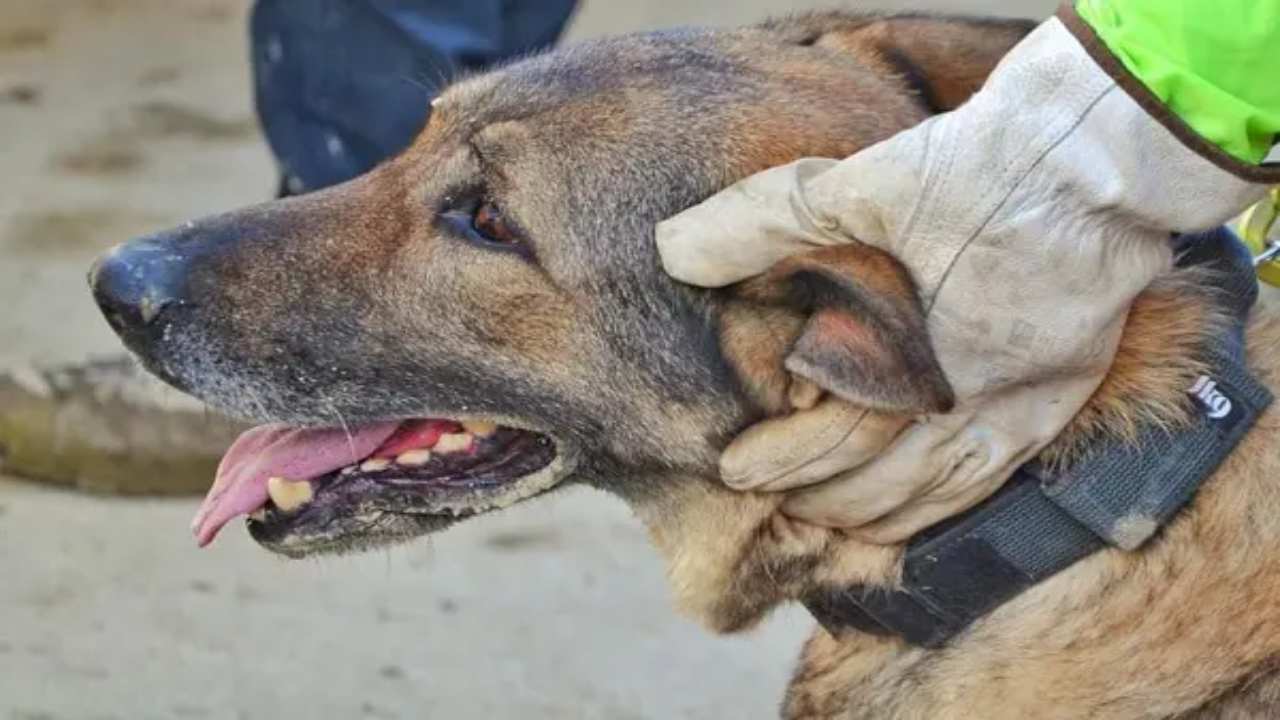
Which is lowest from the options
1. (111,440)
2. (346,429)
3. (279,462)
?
(111,440)

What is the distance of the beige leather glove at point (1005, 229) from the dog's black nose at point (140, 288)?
77 cm

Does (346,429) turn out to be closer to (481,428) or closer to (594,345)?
(481,428)

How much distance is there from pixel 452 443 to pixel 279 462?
263 mm

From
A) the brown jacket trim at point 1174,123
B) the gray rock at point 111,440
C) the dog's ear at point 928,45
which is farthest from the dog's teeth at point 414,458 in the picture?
the gray rock at point 111,440

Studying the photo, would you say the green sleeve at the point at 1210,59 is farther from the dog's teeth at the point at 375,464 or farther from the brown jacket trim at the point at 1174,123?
the dog's teeth at the point at 375,464

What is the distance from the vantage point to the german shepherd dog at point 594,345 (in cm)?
257

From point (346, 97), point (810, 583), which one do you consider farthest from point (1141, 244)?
point (346, 97)

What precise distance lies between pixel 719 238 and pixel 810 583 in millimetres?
490

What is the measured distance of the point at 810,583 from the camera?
106 inches

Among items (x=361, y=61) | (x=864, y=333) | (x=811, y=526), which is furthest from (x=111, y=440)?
(x=864, y=333)

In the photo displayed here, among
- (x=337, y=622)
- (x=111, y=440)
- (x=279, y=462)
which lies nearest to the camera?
(x=279, y=462)

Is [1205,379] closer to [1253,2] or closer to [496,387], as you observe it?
[1253,2]

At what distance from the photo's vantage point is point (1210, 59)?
2408 millimetres

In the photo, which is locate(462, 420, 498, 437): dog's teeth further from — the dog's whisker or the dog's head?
the dog's whisker
